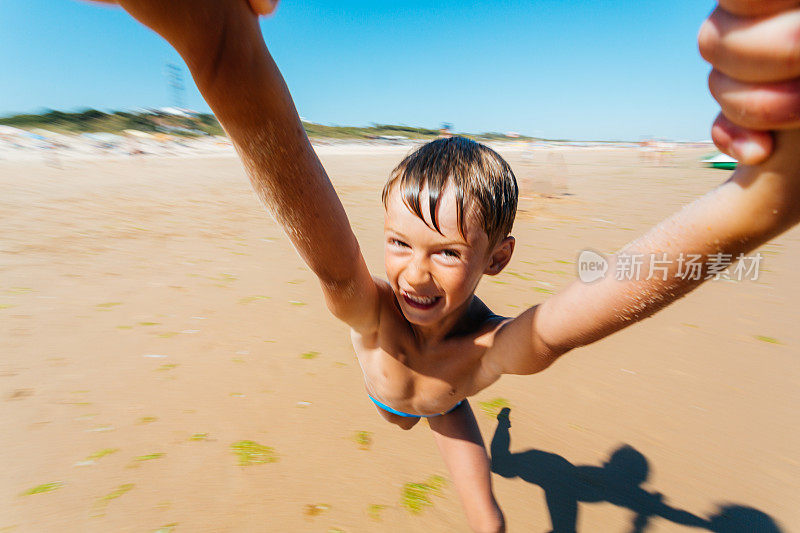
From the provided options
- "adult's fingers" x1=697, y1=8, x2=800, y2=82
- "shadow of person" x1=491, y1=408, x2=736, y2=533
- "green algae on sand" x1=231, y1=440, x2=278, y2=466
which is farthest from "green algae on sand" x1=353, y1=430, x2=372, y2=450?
"adult's fingers" x1=697, y1=8, x2=800, y2=82

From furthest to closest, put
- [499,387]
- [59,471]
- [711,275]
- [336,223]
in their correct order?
[499,387] < [59,471] < [336,223] < [711,275]

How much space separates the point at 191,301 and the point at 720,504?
169 inches

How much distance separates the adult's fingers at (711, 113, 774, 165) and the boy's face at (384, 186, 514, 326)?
77 centimetres

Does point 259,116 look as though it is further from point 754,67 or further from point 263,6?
point 754,67

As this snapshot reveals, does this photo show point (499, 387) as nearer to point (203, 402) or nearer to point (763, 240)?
point (203, 402)

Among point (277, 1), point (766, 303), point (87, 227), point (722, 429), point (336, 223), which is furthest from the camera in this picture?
point (87, 227)

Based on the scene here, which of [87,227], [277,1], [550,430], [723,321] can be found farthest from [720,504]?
[87,227]

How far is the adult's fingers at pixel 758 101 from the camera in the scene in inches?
21.9

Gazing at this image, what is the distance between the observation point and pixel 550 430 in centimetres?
280

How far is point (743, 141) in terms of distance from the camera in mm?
635

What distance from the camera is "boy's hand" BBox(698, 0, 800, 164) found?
0.51 m

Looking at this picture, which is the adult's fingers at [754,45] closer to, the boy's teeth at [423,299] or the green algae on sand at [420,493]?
the boy's teeth at [423,299]

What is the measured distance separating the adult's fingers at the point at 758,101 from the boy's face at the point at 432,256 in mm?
814

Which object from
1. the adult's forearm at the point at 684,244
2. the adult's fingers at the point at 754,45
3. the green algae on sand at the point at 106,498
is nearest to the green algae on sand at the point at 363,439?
the green algae on sand at the point at 106,498
